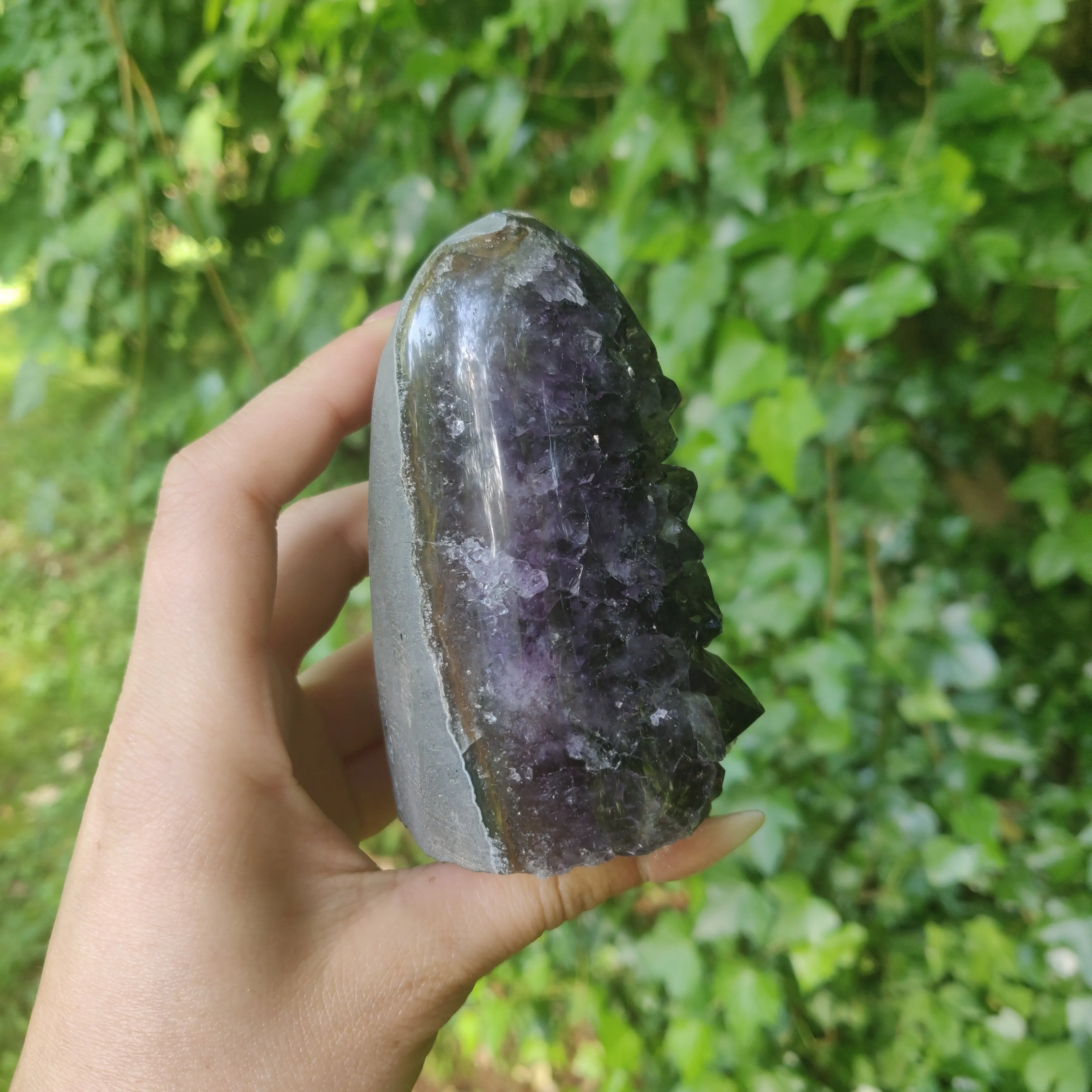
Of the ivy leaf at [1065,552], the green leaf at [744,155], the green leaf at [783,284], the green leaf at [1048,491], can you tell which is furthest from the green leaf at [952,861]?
the green leaf at [744,155]

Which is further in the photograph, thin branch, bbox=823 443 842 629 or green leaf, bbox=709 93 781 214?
thin branch, bbox=823 443 842 629

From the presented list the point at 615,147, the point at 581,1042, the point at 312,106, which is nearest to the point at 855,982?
the point at 581,1042

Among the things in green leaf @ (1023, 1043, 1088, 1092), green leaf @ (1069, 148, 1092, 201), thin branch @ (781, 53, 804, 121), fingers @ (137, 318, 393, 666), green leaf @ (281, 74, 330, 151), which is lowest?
green leaf @ (1023, 1043, 1088, 1092)

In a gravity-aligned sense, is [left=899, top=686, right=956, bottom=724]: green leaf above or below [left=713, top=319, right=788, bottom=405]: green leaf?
below

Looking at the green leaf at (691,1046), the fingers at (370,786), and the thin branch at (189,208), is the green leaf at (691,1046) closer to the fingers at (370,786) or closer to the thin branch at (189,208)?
the fingers at (370,786)

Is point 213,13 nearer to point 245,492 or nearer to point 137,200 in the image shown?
point 137,200

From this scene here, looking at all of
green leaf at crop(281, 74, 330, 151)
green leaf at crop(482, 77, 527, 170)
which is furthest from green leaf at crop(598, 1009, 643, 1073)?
green leaf at crop(281, 74, 330, 151)

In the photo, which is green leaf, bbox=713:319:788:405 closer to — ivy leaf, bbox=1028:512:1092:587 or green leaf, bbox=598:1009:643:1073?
ivy leaf, bbox=1028:512:1092:587
